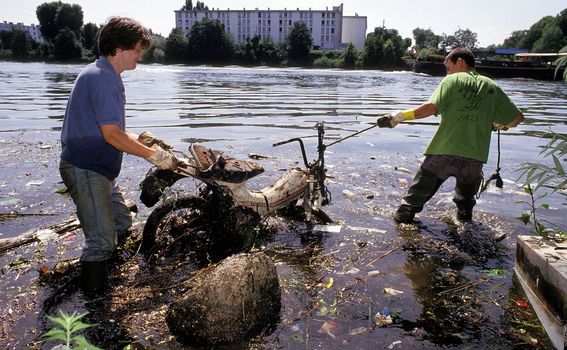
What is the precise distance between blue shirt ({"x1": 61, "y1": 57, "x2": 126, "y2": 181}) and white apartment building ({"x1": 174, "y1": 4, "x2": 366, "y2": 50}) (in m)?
131

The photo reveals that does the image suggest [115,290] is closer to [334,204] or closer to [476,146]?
[334,204]

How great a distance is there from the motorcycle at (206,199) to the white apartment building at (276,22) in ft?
426

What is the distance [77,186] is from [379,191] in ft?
16.6

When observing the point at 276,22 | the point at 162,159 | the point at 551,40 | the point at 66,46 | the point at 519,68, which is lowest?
the point at 162,159

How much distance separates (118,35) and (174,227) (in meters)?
2.11

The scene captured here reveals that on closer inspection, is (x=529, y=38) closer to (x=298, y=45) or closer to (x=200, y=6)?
(x=298, y=45)

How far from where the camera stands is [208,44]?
4213 inches

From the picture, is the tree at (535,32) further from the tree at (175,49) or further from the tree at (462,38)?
the tree at (175,49)

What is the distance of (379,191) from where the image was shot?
7301mm

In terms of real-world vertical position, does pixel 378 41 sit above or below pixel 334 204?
above

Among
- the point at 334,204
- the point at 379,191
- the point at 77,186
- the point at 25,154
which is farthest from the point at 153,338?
the point at 25,154

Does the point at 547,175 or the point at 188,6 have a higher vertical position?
the point at 188,6

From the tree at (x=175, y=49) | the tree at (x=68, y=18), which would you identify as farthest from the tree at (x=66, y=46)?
the tree at (x=175, y=49)

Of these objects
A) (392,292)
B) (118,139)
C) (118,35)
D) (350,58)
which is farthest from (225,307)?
(350,58)
